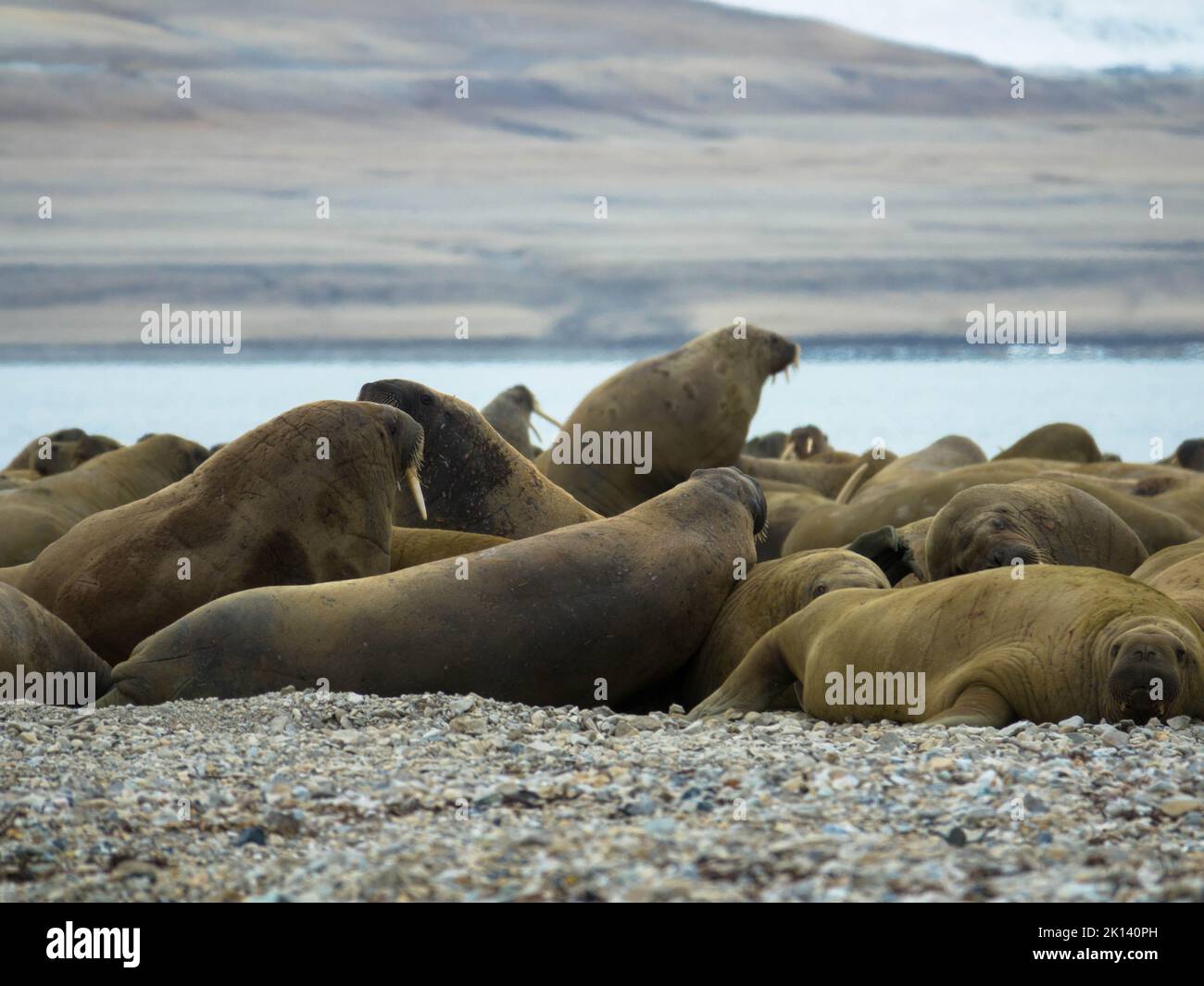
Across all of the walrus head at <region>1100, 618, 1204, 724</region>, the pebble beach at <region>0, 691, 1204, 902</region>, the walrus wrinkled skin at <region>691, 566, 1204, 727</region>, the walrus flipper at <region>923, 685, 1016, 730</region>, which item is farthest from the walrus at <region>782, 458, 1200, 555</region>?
the pebble beach at <region>0, 691, 1204, 902</region>

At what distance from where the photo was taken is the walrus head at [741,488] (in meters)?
8.79

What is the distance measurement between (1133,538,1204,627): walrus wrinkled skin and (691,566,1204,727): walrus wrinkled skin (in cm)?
63

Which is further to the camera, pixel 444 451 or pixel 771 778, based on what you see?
pixel 444 451

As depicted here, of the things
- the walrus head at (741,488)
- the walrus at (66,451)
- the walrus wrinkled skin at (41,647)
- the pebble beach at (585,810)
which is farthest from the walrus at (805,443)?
the pebble beach at (585,810)

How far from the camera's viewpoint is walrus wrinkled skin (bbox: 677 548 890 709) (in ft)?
26.3

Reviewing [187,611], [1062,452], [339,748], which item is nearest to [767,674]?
[339,748]

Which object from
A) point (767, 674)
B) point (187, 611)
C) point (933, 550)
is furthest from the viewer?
point (933, 550)

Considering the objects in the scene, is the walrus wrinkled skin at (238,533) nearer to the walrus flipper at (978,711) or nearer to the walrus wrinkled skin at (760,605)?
the walrus wrinkled skin at (760,605)

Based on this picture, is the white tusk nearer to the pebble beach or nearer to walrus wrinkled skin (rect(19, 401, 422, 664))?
walrus wrinkled skin (rect(19, 401, 422, 664))

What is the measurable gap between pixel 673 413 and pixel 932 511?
10.6 feet
